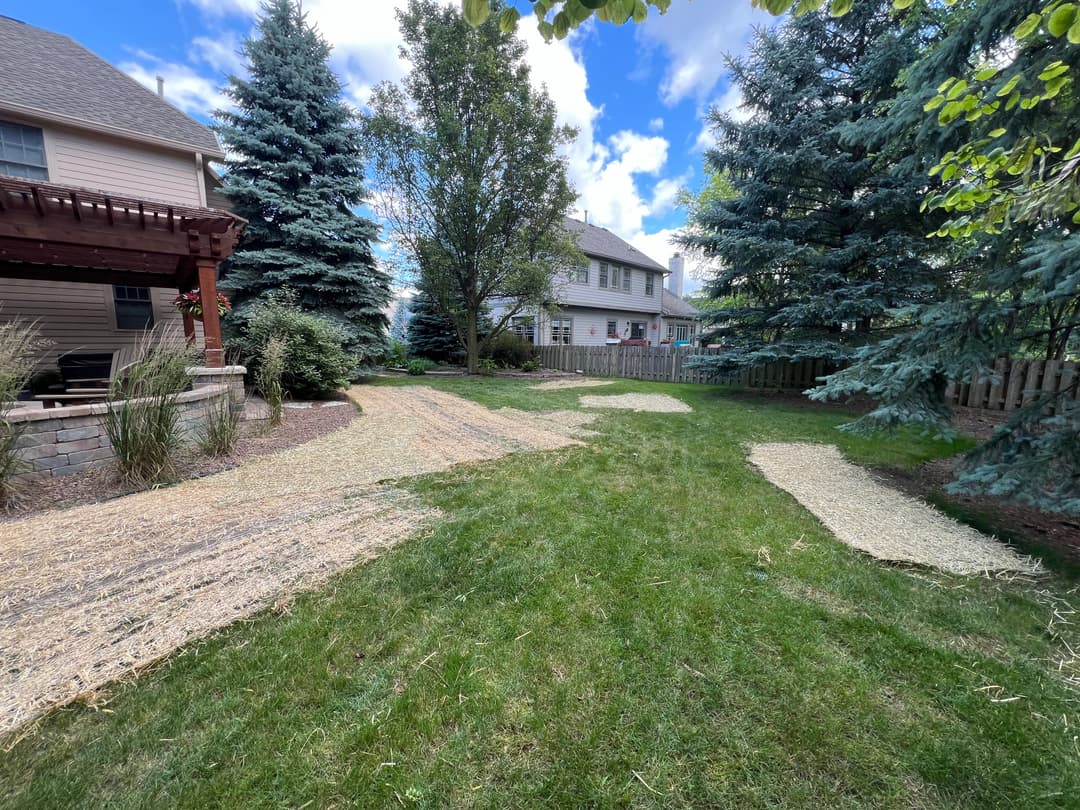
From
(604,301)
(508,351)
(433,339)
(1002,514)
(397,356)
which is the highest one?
(604,301)

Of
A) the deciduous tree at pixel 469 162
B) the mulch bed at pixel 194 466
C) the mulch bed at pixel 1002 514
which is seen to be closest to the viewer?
the mulch bed at pixel 1002 514

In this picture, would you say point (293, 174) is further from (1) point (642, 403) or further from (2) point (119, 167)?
(1) point (642, 403)

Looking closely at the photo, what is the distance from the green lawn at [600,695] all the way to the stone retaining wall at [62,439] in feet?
10.8

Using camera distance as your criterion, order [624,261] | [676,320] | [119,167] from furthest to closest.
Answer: [676,320] → [624,261] → [119,167]

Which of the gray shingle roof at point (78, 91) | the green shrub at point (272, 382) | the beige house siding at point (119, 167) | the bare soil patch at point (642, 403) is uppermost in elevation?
the gray shingle roof at point (78, 91)

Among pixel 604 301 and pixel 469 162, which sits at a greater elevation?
pixel 469 162

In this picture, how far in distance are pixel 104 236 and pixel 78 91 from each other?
21.0 feet

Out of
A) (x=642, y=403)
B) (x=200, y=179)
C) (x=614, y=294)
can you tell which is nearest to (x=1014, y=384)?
(x=642, y=403)

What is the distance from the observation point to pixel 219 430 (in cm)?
450

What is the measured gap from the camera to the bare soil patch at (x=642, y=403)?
7.80 metres

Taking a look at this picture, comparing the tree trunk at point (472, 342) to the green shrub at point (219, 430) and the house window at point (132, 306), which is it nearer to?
the house window at point (132, 306)

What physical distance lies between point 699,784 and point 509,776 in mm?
615

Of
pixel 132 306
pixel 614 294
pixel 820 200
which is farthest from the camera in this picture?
pixel 614 294

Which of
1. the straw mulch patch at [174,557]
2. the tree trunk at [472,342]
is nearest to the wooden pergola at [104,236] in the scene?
the straw mulch patch at [174,557]
